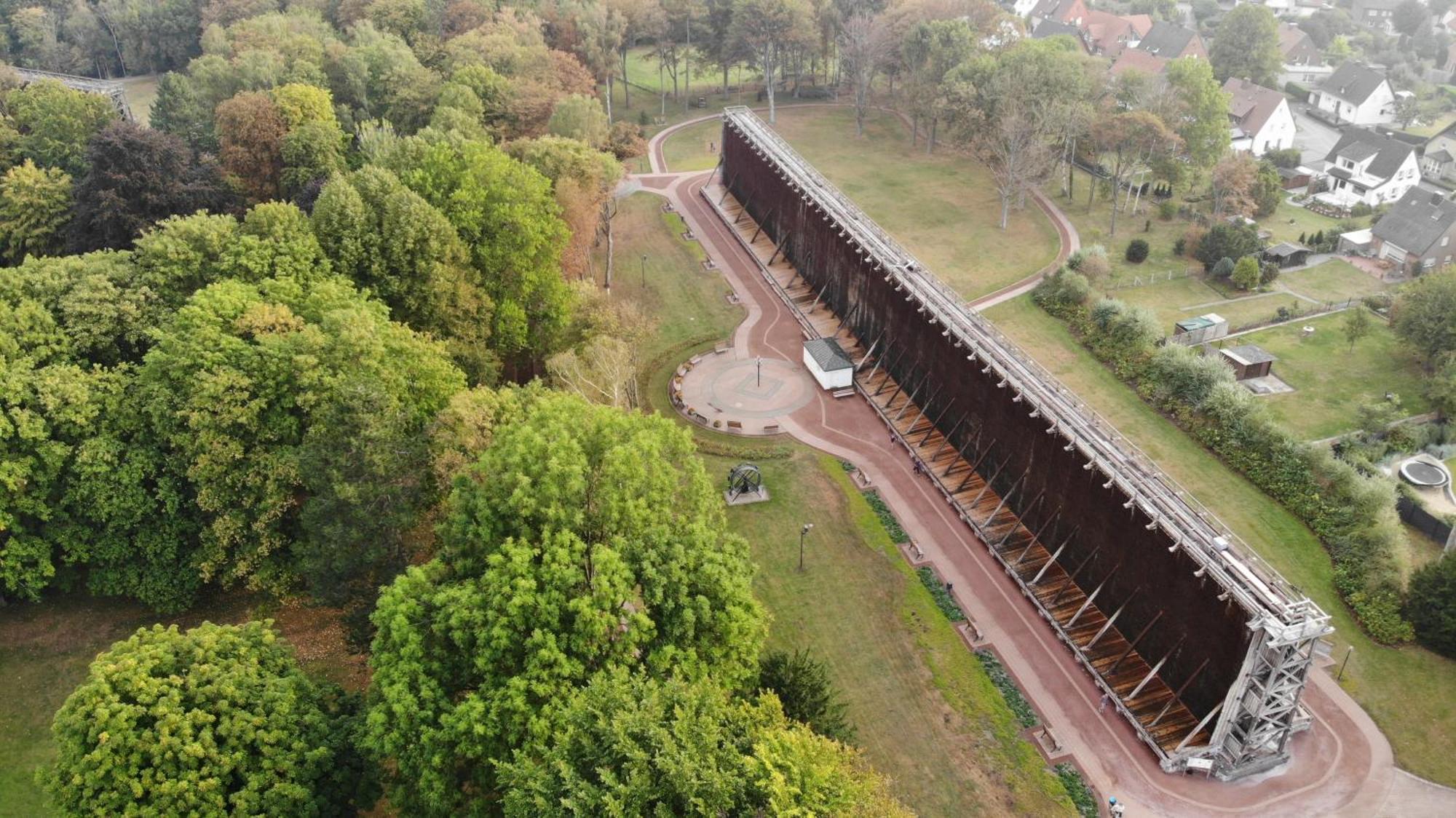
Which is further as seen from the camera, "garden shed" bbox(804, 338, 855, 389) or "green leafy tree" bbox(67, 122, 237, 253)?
"garden shed" bbox(804, 338, 855, 389)

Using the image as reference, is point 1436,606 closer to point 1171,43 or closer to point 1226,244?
point 1226,244

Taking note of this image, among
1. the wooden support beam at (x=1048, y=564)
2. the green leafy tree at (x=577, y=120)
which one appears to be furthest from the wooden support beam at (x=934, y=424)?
the green leafy tree at (x=577, y=120)

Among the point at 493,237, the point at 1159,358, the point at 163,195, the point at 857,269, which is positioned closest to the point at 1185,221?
the point at 1159,358

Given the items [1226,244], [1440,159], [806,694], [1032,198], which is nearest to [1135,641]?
[806,694]

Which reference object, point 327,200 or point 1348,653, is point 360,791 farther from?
point 1348,653

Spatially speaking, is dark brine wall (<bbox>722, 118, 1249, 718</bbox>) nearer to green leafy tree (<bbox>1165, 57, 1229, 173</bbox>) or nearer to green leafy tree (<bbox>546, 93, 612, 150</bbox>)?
green leafy tree (<bbox>546, 93, 612, 150</bbox>)

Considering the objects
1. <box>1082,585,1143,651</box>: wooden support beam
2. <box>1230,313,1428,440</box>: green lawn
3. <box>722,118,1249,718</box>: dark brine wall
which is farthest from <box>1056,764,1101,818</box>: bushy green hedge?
<box>1230,313,1428,440</box>: green lawn
